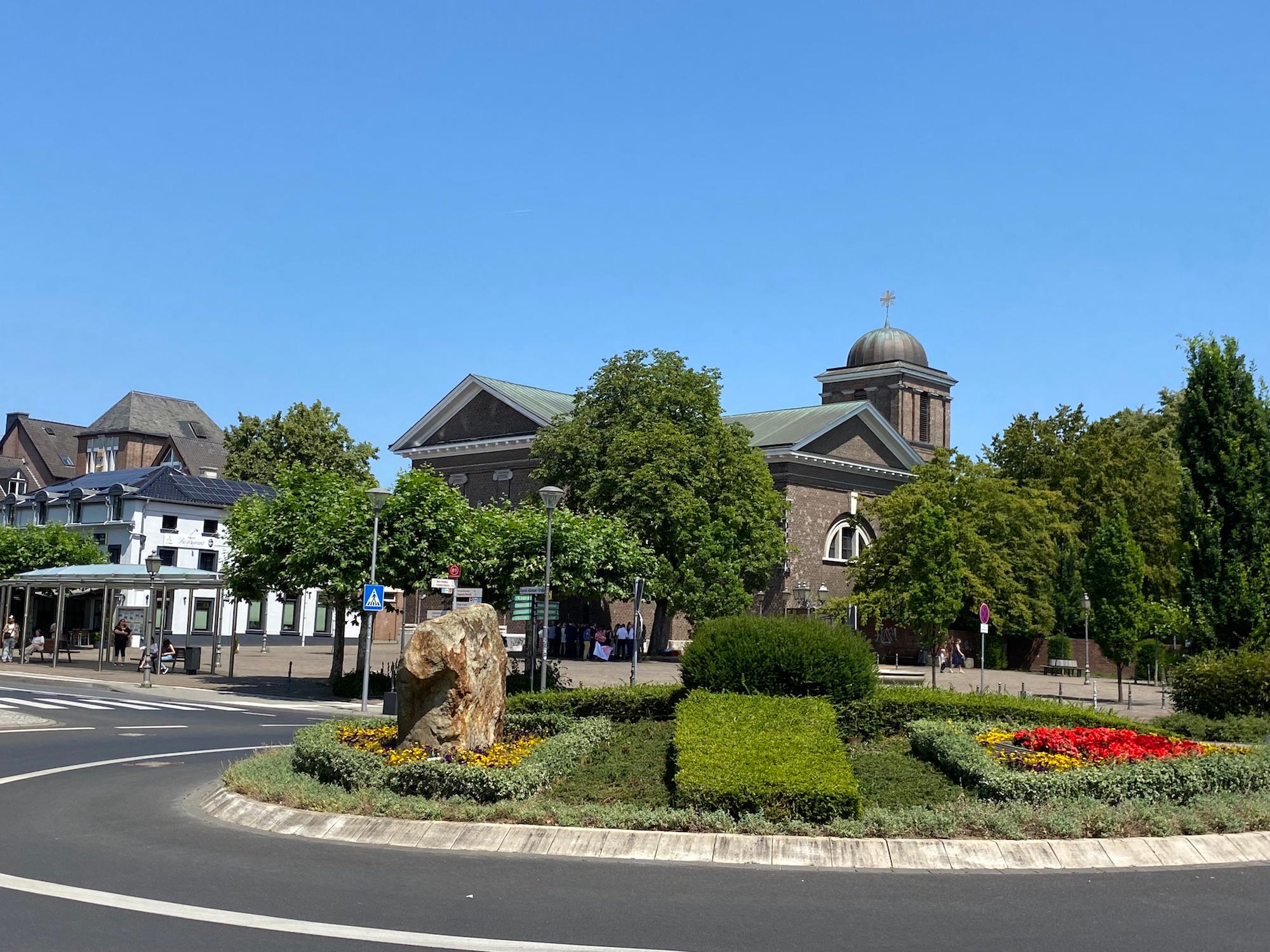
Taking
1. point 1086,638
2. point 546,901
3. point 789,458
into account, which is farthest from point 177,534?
point 546,901

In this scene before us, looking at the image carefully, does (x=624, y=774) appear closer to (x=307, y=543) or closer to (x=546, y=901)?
(x=546, y=901)

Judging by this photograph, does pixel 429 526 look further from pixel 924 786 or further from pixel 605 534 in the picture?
pixel 924 786

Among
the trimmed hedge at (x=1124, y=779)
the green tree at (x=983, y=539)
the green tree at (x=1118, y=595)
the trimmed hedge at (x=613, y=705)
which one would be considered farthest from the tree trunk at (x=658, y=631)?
the trimmed hedge at (x=1124, y=779)

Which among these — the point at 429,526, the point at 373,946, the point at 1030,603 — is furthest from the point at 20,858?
the point at 1030,603

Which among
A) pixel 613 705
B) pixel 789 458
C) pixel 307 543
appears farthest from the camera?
pixel 789 458

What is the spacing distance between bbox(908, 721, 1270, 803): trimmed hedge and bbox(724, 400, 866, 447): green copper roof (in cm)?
5328

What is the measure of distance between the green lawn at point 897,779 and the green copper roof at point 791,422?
169ft

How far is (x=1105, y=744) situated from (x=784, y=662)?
12.9 feet

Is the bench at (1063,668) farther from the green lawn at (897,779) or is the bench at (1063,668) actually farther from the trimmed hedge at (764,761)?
the trimmed hedge at (764,761)

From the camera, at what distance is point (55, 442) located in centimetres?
10125

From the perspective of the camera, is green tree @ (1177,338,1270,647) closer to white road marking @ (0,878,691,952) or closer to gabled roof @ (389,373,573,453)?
white road marking @ (0,878,691,952)

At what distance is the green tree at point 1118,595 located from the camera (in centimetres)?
4006

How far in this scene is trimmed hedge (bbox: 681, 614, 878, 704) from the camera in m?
15.8

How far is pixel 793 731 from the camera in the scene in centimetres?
1331
